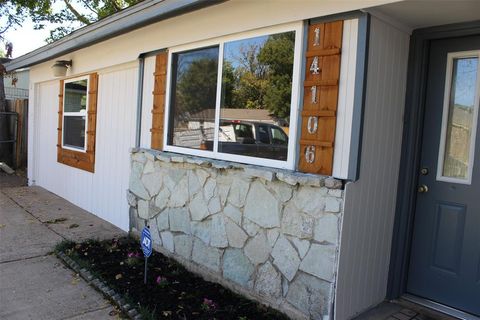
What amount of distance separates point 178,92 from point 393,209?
271 centimetres

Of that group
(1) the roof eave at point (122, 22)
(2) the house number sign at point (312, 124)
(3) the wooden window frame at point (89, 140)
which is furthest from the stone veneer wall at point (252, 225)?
(3) the wooden window frame at point (89, 140)

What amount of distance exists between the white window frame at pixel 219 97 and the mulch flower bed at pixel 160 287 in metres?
1.24

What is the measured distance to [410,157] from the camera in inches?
139

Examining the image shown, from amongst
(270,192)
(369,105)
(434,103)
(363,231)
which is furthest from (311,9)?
(363,231)

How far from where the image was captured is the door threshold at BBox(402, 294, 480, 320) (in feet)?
10.8

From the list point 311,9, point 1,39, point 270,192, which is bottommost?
point 270,192

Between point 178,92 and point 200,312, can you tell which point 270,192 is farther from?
point 178,92

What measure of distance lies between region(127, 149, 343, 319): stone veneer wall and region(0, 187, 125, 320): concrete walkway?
1.08 meters

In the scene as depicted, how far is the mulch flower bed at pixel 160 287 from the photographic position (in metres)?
3.49

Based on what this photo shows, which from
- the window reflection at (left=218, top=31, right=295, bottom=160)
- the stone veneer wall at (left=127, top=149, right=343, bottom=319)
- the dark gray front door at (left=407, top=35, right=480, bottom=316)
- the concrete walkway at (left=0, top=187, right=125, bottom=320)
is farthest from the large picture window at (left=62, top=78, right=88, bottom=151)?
the dark gray front door at (left=407, top=35, right=480, bottom=316)

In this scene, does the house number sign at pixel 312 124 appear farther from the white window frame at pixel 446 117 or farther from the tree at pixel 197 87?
the tree at pixel 197 87

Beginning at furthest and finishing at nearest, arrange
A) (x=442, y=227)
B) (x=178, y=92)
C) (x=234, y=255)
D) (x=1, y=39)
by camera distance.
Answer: (x=1, y=39)
(x=178, y=92)
(x=234, y=255)
(x=442, y=227)

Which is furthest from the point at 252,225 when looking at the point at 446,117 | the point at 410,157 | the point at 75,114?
the point at 75,114

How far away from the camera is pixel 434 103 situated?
346 centimetres
